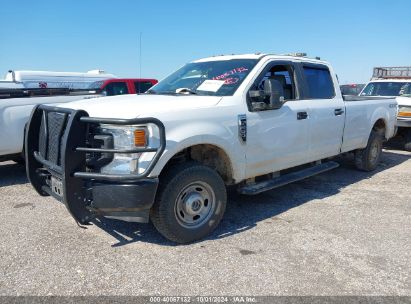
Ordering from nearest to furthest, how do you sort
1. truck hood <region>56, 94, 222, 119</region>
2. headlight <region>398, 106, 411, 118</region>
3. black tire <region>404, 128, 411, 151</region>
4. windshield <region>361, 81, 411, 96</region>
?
truck hood <region>56, 94, 222, 119</region> < headlight <region>398, 106, 411, 118</region> < black tire <region>404, 128, 411, 151</region> < windshield <region>361, 81, 411, 96</region>

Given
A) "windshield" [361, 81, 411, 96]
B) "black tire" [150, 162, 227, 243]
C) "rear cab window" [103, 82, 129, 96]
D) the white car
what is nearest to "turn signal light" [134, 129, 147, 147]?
"black tire" [150, 162, 227, 243]

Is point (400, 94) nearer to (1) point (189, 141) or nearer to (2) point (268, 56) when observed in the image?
(2) point (268, 56)

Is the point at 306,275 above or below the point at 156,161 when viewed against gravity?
below

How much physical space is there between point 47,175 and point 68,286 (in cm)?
138

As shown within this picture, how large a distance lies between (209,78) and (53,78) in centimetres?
906

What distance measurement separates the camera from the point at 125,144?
11.4 ft

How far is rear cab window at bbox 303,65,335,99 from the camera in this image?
17.9 feet

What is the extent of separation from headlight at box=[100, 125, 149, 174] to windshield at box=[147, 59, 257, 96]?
129 centimetres

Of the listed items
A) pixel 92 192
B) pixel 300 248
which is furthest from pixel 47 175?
pixel 300 248

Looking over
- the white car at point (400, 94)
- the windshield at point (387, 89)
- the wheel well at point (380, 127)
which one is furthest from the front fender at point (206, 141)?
the windshield at point (387, 89)

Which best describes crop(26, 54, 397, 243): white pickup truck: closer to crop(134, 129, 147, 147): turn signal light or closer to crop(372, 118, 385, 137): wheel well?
crop(134, 129, 147, 147): turn signal light

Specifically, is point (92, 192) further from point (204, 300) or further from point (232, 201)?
point (232, 201)

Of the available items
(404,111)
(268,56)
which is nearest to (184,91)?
(268,56)

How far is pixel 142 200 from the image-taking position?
11.3ft
